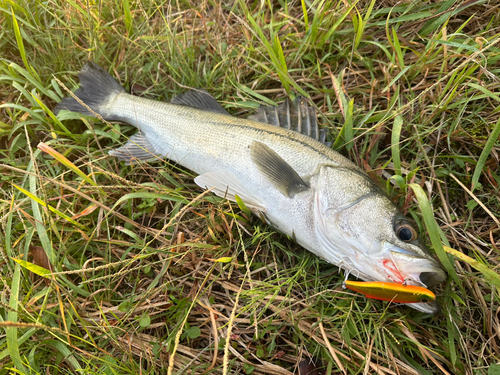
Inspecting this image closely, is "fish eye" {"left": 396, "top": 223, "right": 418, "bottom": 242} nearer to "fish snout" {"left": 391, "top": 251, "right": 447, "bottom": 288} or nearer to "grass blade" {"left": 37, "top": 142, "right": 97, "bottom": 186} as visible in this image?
"fish snout" {"left": 391, "top": 251, "right": 447, "bottom": 288}

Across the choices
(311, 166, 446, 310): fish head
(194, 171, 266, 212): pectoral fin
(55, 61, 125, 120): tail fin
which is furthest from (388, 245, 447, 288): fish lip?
(55, 61, 125, 120): tail fin

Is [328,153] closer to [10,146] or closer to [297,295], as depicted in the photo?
[297,295]

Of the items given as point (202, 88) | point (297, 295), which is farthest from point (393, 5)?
point (297, 295)

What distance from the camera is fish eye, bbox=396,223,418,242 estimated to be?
82.4 inches

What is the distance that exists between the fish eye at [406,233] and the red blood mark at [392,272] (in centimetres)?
20

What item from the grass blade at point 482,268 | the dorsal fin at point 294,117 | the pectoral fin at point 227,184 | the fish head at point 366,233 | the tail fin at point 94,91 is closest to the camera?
the grass blade at point 482,268

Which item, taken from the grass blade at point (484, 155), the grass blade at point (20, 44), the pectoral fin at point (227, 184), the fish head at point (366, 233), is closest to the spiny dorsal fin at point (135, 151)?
the pectoral fin at point (227, 184)

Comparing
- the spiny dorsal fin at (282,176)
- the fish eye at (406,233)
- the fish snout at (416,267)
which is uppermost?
the spiny dorsal fin at (282,176)

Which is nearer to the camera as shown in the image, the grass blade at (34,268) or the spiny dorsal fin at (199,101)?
the grass blade at (34,268)

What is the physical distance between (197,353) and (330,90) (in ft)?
8.37

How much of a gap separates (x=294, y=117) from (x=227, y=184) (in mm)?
907

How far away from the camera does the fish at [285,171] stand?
208cm

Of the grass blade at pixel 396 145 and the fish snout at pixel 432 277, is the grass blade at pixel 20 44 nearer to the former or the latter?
the grass blade at pixel 396 145

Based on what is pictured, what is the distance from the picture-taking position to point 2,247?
7.96ft
